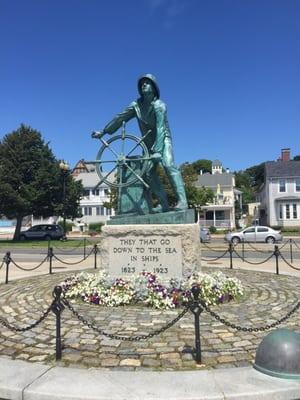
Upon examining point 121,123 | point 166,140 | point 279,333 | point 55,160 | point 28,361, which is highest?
point 55,160

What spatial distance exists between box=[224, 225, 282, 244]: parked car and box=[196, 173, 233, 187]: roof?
2990cm

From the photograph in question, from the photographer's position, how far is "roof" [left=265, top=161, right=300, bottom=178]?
4742 centimetres

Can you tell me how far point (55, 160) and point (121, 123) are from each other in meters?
26.3

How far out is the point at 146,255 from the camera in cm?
817

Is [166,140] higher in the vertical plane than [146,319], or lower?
higher

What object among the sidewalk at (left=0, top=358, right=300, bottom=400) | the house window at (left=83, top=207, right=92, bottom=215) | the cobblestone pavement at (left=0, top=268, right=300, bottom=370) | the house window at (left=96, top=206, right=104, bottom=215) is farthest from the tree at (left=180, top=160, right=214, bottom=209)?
the sidewalk at (left=0, top=358, right=300, bottom=400)

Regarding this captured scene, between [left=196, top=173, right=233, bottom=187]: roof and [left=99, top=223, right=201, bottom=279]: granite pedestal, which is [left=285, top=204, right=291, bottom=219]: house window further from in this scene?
[left=99, top=223, right=201, bottom=279]: granite pedestal

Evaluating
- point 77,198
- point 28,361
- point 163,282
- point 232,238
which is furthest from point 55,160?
point 28,361

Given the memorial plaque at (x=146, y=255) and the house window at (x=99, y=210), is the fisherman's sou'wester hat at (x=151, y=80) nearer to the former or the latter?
the memorial plaque at (x=146, y=255)

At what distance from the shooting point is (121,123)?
30.8 ft

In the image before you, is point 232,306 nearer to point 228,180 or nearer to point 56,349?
point 56,349

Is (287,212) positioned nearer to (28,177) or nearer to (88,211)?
(88,211)

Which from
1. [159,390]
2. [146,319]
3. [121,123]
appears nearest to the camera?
[159,390]

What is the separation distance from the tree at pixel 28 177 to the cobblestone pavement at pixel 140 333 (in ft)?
77.2
